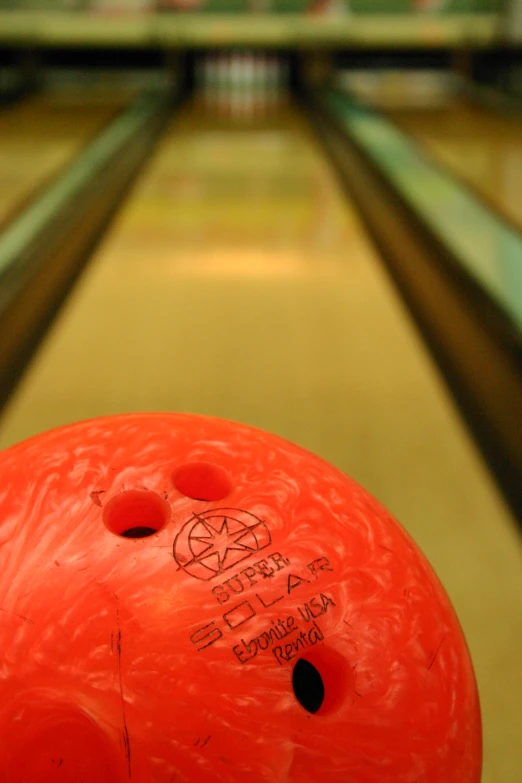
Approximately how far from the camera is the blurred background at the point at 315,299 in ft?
3.90

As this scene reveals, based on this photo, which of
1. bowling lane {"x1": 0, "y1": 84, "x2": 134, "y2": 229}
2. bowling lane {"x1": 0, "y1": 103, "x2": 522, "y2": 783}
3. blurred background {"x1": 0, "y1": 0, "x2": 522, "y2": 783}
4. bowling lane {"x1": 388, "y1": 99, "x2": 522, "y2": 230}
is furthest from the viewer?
bowling lane {"x1": 0, "y1": 84, "x2": 134, "y2": 229}

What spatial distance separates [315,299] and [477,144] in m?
1.86

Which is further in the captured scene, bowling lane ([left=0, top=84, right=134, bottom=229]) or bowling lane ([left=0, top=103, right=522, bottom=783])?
bowling lane ([left=0, top=84, right=134, bottom=229])

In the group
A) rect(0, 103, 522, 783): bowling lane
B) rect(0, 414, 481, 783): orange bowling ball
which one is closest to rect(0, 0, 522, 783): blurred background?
rect(0, 103, 522, 783): bowling lane

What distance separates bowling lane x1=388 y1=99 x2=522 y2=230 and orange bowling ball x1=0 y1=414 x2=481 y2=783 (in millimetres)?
1588

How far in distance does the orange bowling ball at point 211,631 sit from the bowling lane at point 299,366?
12.2 inches

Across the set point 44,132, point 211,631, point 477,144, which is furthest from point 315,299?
point 44,132

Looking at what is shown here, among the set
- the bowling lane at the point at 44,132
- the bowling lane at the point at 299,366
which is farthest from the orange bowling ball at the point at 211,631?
the bowling lane at the point at 44,132

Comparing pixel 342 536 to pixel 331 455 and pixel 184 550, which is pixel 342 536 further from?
pixel 331 455

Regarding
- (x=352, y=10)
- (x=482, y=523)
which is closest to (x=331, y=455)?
(x=482, y=523)

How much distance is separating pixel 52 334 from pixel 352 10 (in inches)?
167

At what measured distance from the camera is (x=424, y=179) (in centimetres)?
253

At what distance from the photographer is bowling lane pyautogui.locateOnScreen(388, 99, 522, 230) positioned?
2.39 m

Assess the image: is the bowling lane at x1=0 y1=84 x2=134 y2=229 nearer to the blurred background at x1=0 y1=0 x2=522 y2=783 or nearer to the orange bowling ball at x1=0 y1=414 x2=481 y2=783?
the blurred background at x1=0 y1=0 x2=522 y2=783
